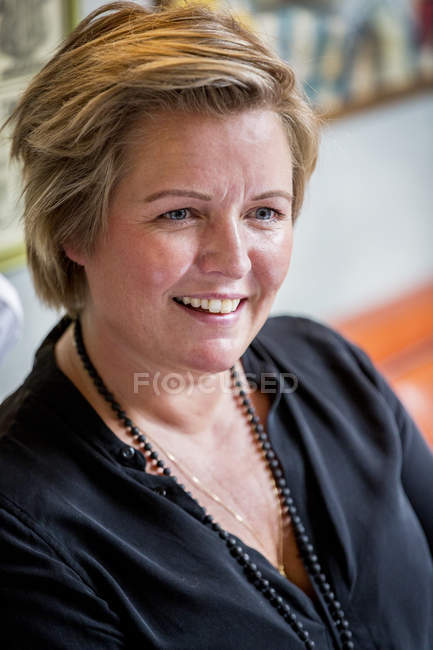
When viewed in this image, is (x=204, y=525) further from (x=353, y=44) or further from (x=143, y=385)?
(x=353, y=44)

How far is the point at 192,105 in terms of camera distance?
1.09 meters

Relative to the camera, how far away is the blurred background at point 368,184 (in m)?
2.49

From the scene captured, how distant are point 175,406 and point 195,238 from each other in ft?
1.03

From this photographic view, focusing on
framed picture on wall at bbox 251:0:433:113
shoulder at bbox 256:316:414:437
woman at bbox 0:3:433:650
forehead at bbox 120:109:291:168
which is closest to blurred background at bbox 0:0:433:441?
framed picture on wall at bbox 251:0:433:113

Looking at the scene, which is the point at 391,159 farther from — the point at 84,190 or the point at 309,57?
the point at 84,190

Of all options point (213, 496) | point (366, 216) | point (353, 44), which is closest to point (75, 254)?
point (213, 496)

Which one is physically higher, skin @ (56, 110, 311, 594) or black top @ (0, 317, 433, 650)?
skin @ (56, 110, 311, 594)

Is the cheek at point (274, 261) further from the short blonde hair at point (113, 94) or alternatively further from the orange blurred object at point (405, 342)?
the orange blurred object at point (405, 342)

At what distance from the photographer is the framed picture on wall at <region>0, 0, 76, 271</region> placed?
1742mm

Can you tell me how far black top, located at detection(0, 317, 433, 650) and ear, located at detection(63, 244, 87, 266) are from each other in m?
0.17

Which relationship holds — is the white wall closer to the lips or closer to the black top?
the black top

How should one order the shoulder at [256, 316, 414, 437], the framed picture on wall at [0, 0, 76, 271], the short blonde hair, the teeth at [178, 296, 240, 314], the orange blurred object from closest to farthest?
the short blonde hair → the teeth at [178, 296, 240, 314] → the shoulder at [256, 316, 414, 437] → the framed picture on wall at [0, 0, 76, 271] → the orange blurred object

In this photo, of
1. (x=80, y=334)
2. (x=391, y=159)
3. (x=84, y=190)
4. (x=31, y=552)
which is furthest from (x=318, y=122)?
(x=391, y=159)

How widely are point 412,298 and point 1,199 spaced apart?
1.67 m
